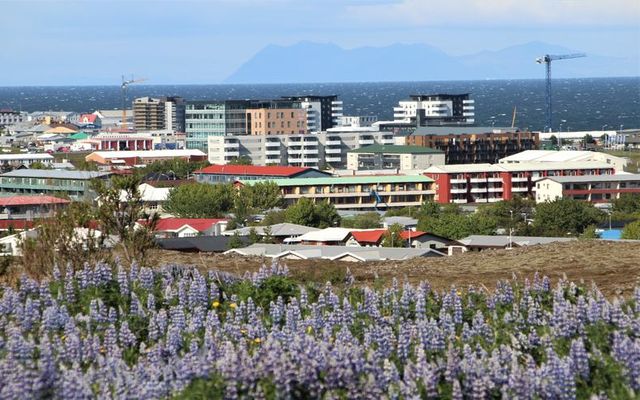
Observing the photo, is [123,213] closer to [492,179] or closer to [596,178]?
[596,178]

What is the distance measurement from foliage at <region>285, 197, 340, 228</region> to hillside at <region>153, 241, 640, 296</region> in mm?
30554

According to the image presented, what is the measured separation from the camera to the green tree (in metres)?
49.5

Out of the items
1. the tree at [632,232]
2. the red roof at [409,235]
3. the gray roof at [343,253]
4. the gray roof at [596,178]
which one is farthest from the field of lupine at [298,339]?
the gray roof at [596,178]

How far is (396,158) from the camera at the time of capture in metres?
87.9

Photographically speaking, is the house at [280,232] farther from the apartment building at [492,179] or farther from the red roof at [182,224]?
the apartment building at [492,179]

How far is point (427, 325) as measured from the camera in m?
10.9

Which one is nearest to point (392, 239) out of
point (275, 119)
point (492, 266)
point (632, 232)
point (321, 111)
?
point (632, 232)

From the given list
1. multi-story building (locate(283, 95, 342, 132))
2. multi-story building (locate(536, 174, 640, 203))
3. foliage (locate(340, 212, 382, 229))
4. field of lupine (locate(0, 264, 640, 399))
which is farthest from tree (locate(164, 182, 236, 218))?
multi-story building (locate(283, 95, 342, 132))

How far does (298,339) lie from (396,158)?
256ft

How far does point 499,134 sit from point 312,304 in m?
85.6

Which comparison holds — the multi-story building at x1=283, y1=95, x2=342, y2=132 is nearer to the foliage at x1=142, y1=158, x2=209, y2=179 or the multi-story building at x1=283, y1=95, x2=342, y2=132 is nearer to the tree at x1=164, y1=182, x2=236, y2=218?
the foliage at x1=142, y1=158, x2=209, y2=179

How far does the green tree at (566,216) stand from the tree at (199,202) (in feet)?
45.3

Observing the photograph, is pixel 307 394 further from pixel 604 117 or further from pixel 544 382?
pixel 604 117

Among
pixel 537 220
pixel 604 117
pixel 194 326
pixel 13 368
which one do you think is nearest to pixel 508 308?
pixel 194 326
